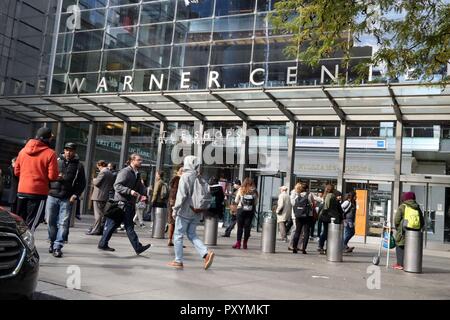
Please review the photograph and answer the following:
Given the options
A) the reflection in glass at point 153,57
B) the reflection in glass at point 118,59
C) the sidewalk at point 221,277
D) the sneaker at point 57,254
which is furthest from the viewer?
the reflection in glass at point 118,59

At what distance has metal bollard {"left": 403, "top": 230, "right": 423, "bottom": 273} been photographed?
9.56 m

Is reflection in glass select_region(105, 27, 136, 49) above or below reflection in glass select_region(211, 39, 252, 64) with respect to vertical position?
above

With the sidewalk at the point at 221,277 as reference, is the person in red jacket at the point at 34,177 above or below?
above

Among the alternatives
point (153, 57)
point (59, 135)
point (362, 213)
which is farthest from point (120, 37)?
point (362, 213)

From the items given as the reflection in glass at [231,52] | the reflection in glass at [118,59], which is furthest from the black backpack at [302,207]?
the reflection in glass at [118,59]

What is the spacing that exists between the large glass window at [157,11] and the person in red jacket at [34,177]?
13734 millimetres

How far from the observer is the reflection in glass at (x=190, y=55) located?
18672 mm

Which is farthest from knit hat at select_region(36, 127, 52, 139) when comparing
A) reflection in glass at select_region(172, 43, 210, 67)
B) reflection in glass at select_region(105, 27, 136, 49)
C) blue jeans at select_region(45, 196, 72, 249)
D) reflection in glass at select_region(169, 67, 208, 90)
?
reflection in glass at select_region(105, 27, 136, 49)

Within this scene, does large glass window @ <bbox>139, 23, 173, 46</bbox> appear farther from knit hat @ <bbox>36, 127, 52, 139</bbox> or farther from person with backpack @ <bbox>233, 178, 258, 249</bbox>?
knit hat @ <bbox>36, 127, 52, 139</bbox>

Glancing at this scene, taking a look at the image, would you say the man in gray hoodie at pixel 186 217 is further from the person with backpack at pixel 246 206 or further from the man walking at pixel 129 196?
the person with backpack at pixel 246 206

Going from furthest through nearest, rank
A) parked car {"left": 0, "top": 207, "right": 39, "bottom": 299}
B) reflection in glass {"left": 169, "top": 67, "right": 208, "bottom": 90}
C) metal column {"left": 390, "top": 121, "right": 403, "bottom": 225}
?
reflection in glass {"left": 169, "top": 67, "right": 208, "bottom": 90} → metal column {"left": 390, "top": 121, "right": 403, "bottom": 225} → parked car {"left": 0, "top": 207, "right": 39, "bottom": 299}

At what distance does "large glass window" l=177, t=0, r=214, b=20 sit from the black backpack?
33.8ft

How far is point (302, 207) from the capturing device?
38.3 ft

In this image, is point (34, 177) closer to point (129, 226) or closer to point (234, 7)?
point (129, 226)
